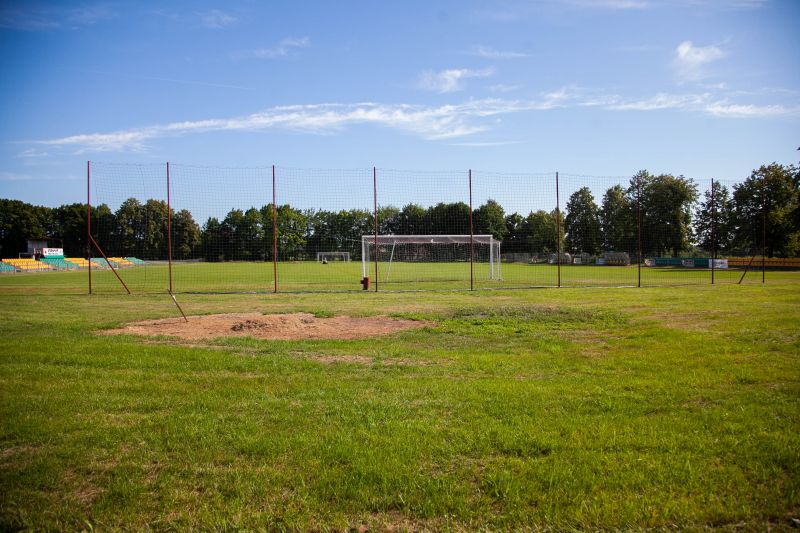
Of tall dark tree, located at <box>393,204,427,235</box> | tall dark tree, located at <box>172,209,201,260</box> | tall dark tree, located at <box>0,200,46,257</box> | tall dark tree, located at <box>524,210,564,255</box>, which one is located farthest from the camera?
tall dark tree, located at <box>0,200,46,257</box>

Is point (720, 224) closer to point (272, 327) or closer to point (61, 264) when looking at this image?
point (272, 327)

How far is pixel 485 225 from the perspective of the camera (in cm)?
4784

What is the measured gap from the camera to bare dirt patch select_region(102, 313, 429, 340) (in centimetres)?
909

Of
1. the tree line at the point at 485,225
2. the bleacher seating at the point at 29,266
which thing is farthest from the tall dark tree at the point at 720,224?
the bleacher seating at the point at 29,266

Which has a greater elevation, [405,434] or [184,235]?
[184,235]

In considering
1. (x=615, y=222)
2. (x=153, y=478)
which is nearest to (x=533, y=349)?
(x=153, y=478)

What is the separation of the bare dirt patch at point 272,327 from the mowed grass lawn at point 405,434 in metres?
0.98

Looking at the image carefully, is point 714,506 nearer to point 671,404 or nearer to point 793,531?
point 793,531

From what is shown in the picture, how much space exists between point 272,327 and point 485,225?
3997cm

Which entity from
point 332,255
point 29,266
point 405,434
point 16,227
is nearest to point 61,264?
point 29,266

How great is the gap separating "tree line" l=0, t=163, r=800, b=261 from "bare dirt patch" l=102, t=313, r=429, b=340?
9.97 metres

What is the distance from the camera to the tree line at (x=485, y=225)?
20.7m

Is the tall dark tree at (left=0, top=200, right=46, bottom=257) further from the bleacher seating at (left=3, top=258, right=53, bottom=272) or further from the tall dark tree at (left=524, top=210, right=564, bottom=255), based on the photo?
the tall dark tree at (left=524, top=210, right=564, bottom=255)

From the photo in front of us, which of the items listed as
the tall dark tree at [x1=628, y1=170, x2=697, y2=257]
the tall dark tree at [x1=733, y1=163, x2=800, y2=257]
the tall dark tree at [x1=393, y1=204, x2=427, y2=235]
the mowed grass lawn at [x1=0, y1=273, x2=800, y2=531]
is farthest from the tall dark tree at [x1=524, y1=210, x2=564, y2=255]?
the tall dark tree at [x1=628, y1=170, x2=697, y2=257]
